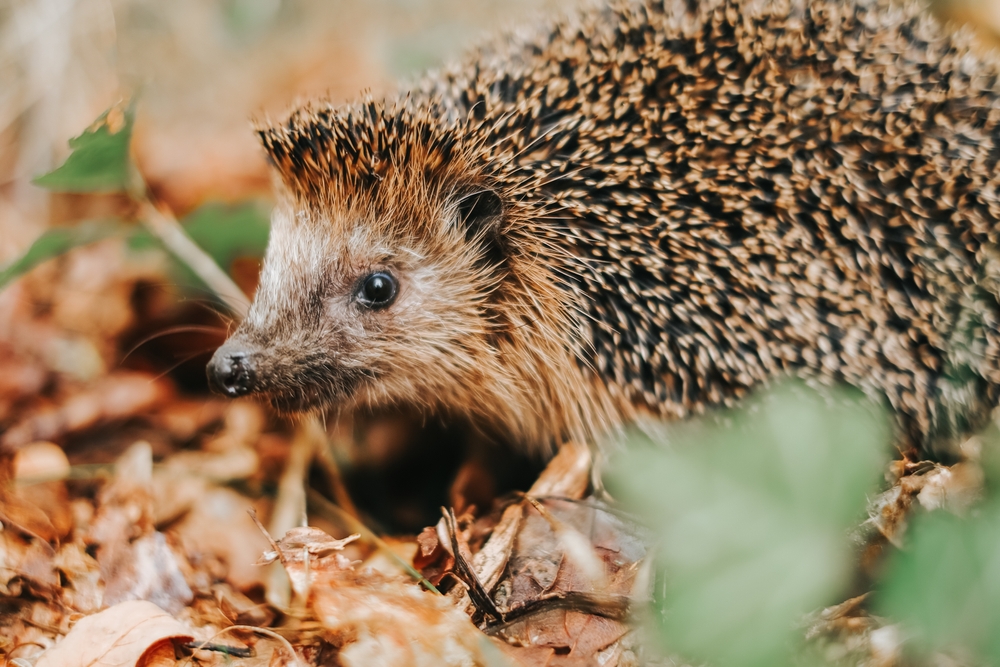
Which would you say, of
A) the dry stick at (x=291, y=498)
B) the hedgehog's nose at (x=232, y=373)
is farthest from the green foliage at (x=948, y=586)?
the hedgehog's nose at (x=232, y=373)

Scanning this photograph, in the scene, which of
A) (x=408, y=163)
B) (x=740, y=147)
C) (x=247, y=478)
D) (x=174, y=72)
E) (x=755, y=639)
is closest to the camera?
(x=755, y=639)

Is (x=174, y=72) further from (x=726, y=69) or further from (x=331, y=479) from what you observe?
(x=726, y=69)

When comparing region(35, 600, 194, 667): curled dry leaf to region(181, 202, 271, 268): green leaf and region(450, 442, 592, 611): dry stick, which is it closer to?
region(450, 442, 592, 611): dry stick

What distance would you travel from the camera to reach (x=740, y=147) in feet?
6.70

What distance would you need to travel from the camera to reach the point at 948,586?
0.90 metres

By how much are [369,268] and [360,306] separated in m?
0.12

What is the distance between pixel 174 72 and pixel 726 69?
345 centimetres

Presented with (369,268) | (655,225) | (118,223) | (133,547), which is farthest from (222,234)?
(655,225)

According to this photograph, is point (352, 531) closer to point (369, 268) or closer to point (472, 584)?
point (472, 584)

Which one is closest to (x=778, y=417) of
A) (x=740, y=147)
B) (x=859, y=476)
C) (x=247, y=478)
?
(x=859, y=476)

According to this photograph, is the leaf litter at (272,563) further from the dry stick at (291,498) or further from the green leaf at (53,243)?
the green leaf at (53,243)

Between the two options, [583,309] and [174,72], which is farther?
[174,72]

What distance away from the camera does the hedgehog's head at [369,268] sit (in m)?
2.18

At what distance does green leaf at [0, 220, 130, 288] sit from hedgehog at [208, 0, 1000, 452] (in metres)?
0.71
